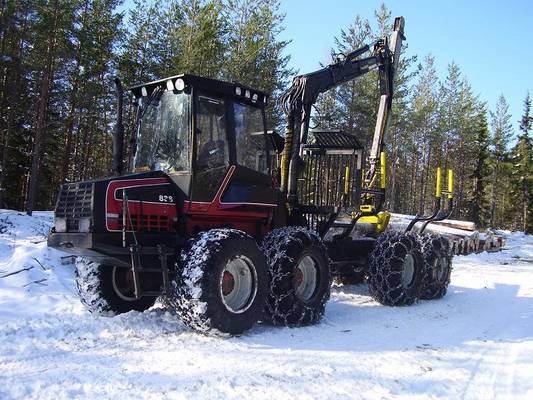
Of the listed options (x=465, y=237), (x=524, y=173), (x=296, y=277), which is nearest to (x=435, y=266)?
(x=296, y=277)

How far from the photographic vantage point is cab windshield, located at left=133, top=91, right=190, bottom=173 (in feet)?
20.0

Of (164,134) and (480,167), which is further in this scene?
(480,167)

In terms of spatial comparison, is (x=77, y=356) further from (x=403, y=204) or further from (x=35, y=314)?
(x=403, y=204)

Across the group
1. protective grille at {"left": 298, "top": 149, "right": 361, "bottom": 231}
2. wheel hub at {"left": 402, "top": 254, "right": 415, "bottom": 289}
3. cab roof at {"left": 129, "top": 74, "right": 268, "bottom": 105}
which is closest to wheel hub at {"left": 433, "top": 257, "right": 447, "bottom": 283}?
wheel hub at {"left": 402, "top": 254, "right": 415, "bottom": 289}

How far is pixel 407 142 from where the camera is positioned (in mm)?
40875

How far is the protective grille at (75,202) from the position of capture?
5.36 metres

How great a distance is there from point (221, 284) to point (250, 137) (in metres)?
2.19

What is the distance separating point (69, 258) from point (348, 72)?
6.46 metres

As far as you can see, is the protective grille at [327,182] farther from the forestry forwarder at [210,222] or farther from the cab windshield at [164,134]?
the cab windshield at [164,134]

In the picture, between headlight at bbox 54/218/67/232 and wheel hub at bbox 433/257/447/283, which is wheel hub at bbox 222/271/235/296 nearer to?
headlight at bbox 54/218/67/232

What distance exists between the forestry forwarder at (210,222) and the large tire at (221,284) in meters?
0.01

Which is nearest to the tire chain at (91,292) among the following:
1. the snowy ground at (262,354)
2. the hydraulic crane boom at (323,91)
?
the snowy ground at (262,354)

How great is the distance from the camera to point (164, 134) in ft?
20.7

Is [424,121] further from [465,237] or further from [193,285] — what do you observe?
[193,285]
